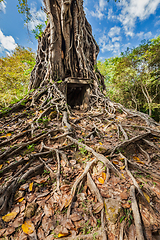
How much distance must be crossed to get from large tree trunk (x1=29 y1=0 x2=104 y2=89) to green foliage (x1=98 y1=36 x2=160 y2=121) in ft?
19.1

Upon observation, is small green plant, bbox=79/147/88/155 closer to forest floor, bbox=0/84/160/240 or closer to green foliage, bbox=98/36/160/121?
forest floor, bbox=0/84/160/240

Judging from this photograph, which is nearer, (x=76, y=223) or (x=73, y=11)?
(x=76, y=223)

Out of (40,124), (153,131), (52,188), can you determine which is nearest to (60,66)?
(40,124)

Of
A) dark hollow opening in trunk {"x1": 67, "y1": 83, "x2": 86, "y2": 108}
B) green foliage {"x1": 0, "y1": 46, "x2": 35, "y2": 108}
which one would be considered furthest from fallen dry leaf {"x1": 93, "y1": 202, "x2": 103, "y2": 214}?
green foliage {"x1": 0, "y1": 46, "x2": 35, "y2": 108}

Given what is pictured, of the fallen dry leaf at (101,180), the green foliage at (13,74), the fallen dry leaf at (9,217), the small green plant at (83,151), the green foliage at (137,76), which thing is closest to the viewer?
the fallen dry leaf at (9,217)

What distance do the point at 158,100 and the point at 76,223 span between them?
13.6 metres

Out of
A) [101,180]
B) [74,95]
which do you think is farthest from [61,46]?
[101,180]

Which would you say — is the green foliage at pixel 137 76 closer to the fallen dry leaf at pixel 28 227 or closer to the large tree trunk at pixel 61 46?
the large tree trunk at pixel 61 46

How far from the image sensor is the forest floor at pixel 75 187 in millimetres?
1151

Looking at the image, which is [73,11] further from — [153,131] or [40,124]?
[153,131]

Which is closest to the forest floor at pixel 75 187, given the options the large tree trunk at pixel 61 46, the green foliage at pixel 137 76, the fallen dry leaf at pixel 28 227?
the fallen dry leaf at pixel 28 227

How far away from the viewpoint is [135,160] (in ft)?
7.73

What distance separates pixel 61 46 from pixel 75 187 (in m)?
6.59

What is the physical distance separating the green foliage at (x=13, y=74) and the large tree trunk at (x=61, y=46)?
590 cm
